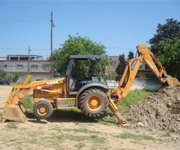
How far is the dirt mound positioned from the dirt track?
52cm

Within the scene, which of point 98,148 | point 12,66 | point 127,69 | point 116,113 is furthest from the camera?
point 12,66

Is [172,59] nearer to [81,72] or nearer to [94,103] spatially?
[81,72]

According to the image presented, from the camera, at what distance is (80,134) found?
726 centimetres

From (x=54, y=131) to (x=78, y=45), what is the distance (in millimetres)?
15013

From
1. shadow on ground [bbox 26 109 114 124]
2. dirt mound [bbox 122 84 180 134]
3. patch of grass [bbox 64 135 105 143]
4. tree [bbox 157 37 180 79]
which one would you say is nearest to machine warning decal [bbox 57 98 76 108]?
shadow on ground [bbox 26 109 114 124]

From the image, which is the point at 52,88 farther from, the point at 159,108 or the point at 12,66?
the point at 12,66

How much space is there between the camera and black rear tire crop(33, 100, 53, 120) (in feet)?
28.5

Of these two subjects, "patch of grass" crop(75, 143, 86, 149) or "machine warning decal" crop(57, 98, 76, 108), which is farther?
"machine warning decal" crop(57, 98, 76, 108)

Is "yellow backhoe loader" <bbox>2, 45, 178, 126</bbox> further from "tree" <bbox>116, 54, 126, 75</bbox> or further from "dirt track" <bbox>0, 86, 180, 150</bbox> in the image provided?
"tree" <bbox>116, 54, 126, 75</bbox>

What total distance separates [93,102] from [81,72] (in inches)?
55.1

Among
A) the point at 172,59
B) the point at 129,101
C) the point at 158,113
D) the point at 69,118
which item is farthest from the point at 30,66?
the point at 158,113

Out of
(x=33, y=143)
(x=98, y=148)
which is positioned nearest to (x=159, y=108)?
(x=98, y=148)

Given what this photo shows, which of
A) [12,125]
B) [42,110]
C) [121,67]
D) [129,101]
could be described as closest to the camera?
[12,125]

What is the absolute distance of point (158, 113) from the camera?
9008 mm
